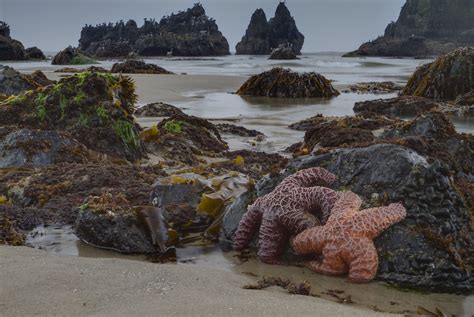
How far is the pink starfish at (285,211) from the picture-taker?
11.6 ft

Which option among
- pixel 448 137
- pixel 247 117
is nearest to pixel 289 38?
pixel 247 117

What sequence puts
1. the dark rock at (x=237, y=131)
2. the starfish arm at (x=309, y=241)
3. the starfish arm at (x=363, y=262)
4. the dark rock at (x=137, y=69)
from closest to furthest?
the starfish arm at (x=363, y=262) < the starfish arm at (x=309, y=241) < the dark rock at (x=237, y=131) < the dark rock at (x=137, y=69)

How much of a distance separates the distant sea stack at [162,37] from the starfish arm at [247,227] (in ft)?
189

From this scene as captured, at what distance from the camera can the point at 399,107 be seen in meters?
12.0

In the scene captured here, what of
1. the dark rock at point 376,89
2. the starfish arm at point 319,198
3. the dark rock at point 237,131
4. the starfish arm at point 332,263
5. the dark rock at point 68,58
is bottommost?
the dark rock at point 376,89

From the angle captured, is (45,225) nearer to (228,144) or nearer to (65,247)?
(65,247)

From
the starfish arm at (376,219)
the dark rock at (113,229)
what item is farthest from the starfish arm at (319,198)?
the dark rock at (113,229)

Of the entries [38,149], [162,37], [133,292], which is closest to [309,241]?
[133,292]

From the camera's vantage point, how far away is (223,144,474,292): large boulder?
323cm

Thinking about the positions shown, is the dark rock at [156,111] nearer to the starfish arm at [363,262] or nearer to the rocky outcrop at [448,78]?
the rocky outcrop at [448,78]

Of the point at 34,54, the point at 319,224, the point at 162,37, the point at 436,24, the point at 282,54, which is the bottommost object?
the point at 319,224

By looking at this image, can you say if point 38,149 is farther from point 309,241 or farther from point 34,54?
point 34,54

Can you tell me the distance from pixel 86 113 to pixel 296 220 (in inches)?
156

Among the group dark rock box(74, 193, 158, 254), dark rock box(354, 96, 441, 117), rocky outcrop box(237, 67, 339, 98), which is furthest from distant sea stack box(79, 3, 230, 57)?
dark rock box(74, 193, 158, 254)
